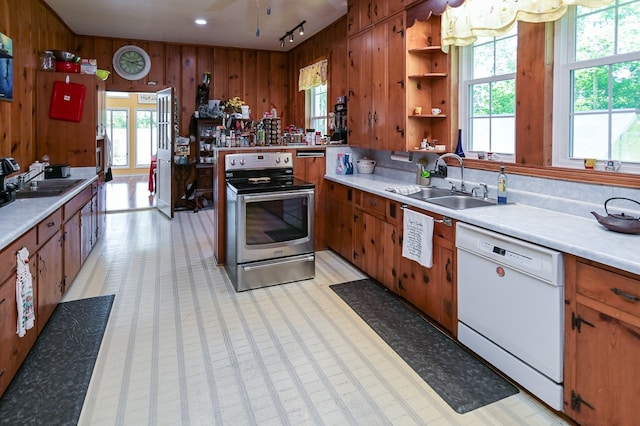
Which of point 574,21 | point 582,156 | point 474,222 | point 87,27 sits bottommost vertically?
point 474,222

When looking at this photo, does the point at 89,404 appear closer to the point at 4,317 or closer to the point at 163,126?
the point at 4,317

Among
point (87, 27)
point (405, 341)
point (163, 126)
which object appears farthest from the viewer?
point (163, 126)

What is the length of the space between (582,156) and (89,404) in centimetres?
310

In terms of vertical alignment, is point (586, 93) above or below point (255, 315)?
above

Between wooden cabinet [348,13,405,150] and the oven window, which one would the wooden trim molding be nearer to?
wooden cabinet [348,13,405,150]

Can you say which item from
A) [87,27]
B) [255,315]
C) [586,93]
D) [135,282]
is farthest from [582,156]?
[87,27]

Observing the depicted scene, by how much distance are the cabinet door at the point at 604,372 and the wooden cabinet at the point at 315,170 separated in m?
3.12

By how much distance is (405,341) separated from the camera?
2.72 meters

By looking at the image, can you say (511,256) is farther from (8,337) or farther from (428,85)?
A: (8,337)

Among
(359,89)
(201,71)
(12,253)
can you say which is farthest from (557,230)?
(201,71)

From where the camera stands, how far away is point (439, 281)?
9.16 feet

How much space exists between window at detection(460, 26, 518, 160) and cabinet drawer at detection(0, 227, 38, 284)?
3163mm

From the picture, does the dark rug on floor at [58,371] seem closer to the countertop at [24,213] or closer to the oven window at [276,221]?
the countertop at [24,213]

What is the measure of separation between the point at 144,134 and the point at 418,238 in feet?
39.0
